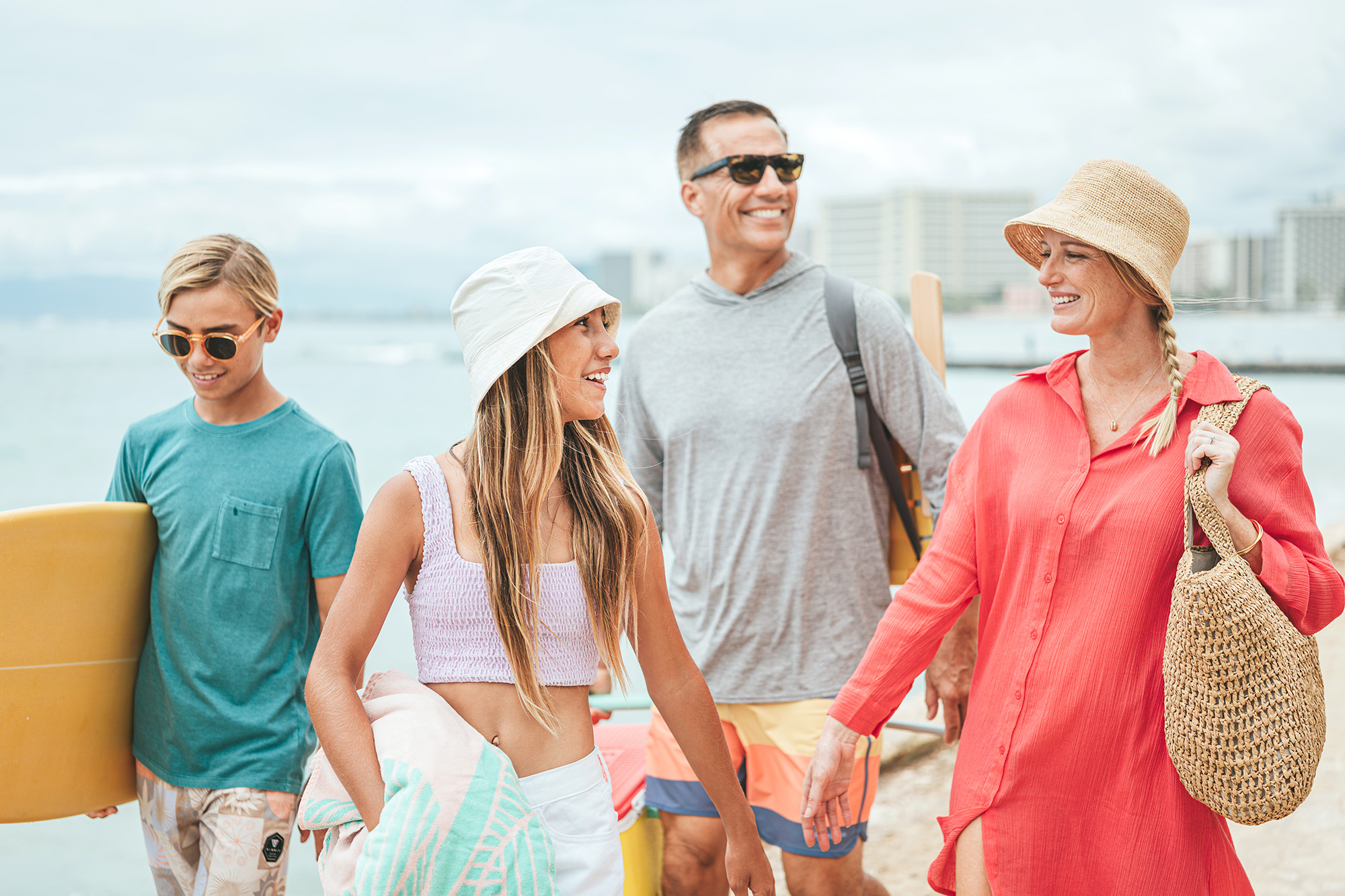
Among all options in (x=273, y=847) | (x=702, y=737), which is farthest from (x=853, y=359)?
(x=273, y=847)

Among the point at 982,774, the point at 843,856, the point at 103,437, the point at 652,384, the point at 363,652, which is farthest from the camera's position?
the point at 103,437

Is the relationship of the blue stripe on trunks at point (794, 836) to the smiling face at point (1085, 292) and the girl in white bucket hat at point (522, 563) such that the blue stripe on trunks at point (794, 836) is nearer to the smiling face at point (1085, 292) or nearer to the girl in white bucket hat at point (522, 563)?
the girl in white bucket hat at point (522, 563)

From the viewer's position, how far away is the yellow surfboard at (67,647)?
2527 millimetres

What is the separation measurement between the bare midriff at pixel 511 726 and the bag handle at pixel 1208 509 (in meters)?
1.13

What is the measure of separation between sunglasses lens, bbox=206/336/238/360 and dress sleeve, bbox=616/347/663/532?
1.07 metres

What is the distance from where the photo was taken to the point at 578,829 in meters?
1.81

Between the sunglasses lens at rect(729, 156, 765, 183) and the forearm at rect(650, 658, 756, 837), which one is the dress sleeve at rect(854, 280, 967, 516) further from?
the forearm at rect(650, 658, 756, 837)

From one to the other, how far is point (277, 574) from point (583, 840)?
3.67 feet

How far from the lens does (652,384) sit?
3035mm

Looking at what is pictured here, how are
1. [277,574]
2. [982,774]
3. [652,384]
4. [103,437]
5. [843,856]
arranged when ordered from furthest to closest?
1. [103,437]
2. [652,384]
3. [843,856]
4. [277,574]
5. [982,774]

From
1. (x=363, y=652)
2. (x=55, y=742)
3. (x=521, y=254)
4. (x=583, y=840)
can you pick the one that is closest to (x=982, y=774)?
(x=583, y=840)

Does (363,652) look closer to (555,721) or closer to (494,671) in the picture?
(494,671)

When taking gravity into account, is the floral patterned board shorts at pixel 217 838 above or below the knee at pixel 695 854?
above

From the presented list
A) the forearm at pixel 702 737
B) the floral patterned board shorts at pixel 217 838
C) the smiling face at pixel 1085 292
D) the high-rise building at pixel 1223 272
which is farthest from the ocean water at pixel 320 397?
the forearm at pixel 702 737
